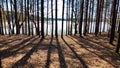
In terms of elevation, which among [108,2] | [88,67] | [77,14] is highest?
[108,2]

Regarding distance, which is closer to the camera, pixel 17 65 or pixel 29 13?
pixel 17 65

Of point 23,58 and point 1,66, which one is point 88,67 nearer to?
point 23,58

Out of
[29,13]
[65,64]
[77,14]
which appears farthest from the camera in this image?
[77,14]

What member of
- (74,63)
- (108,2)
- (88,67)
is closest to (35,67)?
(74,63)

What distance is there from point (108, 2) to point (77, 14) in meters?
7.88

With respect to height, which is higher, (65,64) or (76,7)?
(76,7)

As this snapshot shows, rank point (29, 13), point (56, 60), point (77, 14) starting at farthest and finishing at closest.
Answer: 1. point (77, 14)
2. point (29, 13)
3. point (56, 60)

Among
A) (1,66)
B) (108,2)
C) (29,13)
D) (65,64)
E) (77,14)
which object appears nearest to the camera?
(1,66)

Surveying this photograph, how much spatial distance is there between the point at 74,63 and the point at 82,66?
57 cm

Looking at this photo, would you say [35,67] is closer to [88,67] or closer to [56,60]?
[56,60]

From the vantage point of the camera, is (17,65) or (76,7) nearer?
(17,65)

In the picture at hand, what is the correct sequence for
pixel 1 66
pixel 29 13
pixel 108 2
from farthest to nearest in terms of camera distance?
pixel 108 2 → pixel 29 13 → pixel 1 66

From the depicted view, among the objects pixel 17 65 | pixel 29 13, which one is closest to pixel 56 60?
pixel 17 65

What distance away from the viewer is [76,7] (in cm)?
2981
